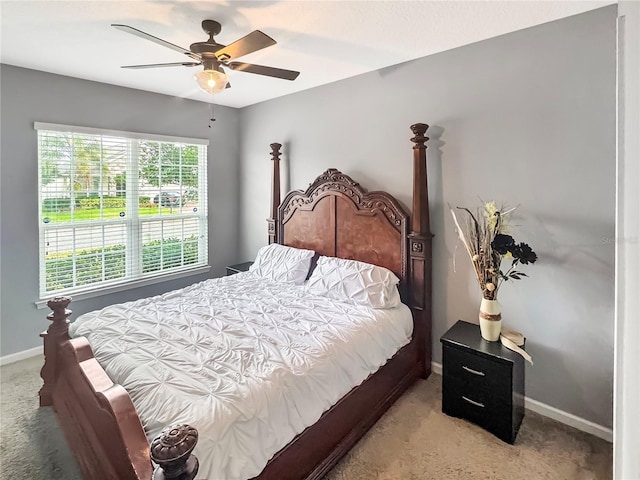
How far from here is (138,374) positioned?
5.58ft

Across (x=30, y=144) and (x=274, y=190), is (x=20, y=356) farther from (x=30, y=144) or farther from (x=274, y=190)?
(x=274, y=190)

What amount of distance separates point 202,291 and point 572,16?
3.34 m

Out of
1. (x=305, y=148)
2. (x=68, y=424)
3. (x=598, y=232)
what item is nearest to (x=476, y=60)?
(x=598, y=232)

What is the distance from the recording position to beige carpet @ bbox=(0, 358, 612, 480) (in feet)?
6.33

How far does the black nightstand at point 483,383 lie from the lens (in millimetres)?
2150

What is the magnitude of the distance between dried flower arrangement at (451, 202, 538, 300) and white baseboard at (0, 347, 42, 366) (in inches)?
154

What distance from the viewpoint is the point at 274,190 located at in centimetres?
401

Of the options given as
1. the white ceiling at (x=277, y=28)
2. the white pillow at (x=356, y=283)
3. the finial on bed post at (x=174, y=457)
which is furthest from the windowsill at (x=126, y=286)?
the finial on bed post at (x=174, y=457)

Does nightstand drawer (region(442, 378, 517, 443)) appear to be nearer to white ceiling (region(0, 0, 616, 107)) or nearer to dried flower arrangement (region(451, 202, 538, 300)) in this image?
dried flower arrangement (region(451, 202, 538, 300))

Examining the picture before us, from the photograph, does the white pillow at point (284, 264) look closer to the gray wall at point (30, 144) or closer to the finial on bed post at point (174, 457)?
the gray wall at point (30, 144)

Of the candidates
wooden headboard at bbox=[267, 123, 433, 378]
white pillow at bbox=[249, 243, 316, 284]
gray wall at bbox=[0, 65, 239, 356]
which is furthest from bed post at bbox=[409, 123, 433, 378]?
gray wall at bbox=[0, 65, 239, 356]

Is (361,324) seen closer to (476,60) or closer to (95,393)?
(95,393)

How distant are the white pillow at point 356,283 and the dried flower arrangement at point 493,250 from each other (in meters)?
0.64

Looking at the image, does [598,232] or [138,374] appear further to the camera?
[598,232]
